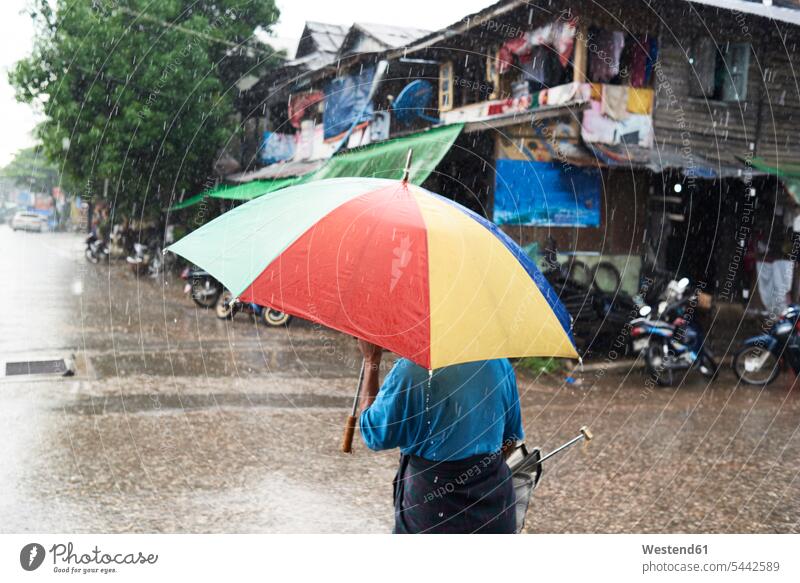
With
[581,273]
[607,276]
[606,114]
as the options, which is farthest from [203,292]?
[606,114]

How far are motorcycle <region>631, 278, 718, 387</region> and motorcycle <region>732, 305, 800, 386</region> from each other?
23cm

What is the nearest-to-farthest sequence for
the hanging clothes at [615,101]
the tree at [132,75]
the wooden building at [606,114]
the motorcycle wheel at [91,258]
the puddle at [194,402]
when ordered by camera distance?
the tree at [132,75], the puddle at [194,402], the wooden building at [606,114], the hanging clothes at [615,101], the motorcycle wheel at [91,258]

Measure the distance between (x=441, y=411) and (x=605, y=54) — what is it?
5.93 meters

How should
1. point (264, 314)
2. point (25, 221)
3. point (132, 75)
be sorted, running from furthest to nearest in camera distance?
1. point (264, 314)
2. point (25, 221)
3. point (132, 75)

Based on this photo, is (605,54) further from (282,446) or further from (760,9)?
(282,446)

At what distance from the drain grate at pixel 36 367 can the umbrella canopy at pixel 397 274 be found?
403cm

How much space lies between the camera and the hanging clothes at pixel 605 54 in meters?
6.87

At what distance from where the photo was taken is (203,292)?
8.40 meters

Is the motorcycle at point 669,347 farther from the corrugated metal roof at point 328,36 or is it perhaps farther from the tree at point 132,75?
the tree at point 132,75

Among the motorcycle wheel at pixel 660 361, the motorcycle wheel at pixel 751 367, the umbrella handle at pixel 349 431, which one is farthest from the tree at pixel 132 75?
the motorcycle wheel at pixel 751 367

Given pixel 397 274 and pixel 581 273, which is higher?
pixel 397 274

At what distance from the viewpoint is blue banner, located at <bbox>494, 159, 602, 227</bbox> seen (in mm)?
6504
